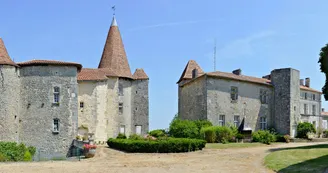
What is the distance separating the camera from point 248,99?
38.2 meters

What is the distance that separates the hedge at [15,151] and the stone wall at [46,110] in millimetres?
833

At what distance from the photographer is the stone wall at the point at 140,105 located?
39438mm

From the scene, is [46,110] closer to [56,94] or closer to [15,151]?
[56,94]

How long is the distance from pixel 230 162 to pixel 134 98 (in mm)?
21853

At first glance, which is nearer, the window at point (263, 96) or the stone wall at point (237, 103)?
the stone wall at point (237, 103)

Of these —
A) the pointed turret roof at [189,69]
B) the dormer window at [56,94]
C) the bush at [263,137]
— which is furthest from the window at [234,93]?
the dormer window at [56,94]

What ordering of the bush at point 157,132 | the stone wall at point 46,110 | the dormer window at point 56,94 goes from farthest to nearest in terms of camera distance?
the bush at point 157,132 < the dormer window at point 56,94 < the stone wall at point 46,110

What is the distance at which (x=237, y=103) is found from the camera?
37.3m

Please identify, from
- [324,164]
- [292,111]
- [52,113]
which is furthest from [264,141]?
[52,113]

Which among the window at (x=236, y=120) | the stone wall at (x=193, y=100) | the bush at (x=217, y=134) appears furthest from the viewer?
the window at (x=236, y=120)

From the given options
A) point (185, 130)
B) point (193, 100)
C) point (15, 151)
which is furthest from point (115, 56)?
point (15, 151)

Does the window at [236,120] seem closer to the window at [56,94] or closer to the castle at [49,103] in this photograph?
the castle at [49,103]

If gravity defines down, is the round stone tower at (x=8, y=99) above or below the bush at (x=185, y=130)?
above

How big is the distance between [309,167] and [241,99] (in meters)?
22.4
